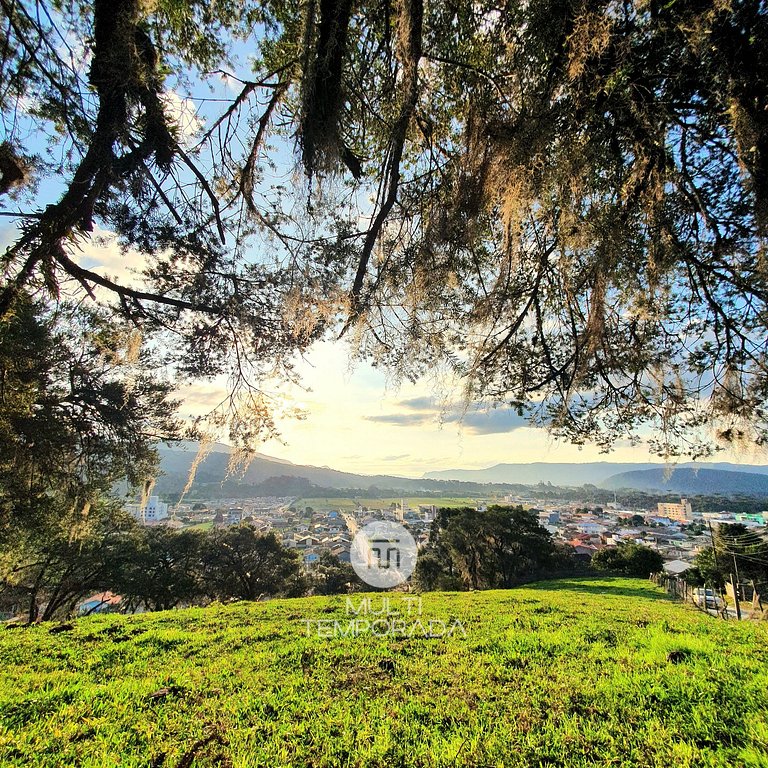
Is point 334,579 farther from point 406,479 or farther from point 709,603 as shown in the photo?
point 406,479

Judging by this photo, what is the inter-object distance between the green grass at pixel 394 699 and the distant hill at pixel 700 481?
Answer: 65.6 inches

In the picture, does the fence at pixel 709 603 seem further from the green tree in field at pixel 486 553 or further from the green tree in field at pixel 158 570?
the green tree in field at pixel 158 570

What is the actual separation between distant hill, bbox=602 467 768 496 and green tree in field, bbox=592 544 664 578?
5.77 metres

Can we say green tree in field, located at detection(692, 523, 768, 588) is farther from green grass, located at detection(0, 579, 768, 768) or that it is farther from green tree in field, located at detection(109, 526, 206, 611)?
green tree in field, located at detection(109, 526, 206, 611)

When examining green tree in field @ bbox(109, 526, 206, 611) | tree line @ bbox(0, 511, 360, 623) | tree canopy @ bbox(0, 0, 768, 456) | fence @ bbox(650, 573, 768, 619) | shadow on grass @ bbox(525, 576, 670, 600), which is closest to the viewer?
tree canopy @ bbox(0, 0, 768, 456)

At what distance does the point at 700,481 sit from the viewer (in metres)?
4.68

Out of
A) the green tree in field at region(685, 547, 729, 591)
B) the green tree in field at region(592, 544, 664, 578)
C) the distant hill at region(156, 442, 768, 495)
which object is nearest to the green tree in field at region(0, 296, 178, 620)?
the distant hill at region(156, 442, 768, 495)

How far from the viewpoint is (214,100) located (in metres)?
3.05

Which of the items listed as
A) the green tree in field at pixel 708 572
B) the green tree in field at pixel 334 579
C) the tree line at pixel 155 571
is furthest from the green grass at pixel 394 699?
the green tree in field at pixel 708 572

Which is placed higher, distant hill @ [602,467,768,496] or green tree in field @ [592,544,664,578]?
distant hill @ [602,467,768,496]

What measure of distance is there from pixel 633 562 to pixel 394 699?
32928 millimetres

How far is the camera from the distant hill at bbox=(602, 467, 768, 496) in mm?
3264

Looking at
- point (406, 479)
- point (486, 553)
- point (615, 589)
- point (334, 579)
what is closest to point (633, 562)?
point (486, 553)

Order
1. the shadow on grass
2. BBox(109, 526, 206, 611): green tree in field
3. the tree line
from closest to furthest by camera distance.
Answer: the shadow on grass, the tree line, BBox(109, 526, 206, 611): green tree in field
